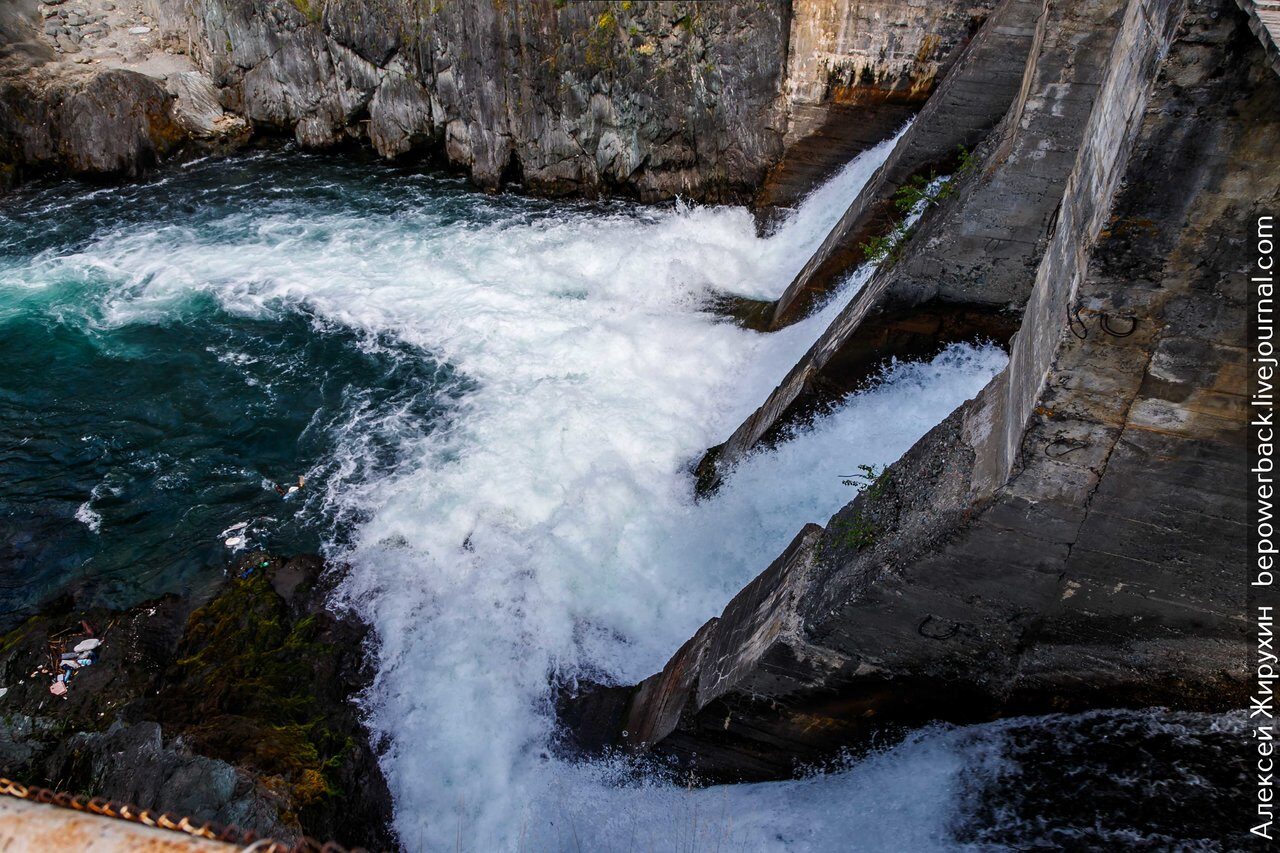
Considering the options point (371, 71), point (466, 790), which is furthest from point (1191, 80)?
point (371, 71)

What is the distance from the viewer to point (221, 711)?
5.80 metres

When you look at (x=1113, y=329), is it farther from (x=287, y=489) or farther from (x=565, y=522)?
(x=287, y=489)

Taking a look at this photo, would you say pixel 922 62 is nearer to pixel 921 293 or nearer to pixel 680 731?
pixel 921 293

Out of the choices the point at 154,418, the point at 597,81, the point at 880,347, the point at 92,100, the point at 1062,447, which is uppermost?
the point at 597,81

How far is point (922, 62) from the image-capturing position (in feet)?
36.5

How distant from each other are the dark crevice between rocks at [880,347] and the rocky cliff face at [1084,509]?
2.25 meters

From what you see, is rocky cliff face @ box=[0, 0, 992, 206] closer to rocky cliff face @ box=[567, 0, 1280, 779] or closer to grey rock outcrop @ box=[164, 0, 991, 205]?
grey rock outcrop @ box=[164, 0, 991, 205]

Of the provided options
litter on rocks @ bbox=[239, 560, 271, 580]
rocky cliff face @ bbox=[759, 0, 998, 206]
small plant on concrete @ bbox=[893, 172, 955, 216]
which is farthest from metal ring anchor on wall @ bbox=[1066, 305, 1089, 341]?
rocky cliff face @ bbox=[759, 0, 998, 206]

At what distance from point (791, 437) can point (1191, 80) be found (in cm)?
476

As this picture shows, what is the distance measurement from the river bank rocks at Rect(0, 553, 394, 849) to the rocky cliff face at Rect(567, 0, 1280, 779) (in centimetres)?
237

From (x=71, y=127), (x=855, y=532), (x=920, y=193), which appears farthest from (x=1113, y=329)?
(x=71, y=127)

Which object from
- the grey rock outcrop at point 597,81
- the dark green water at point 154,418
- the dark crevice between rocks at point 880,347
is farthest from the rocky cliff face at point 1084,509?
the grey rock outcrop at point 597,81

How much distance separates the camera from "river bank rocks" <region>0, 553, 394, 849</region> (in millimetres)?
4789

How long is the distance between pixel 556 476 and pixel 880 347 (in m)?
3.68
